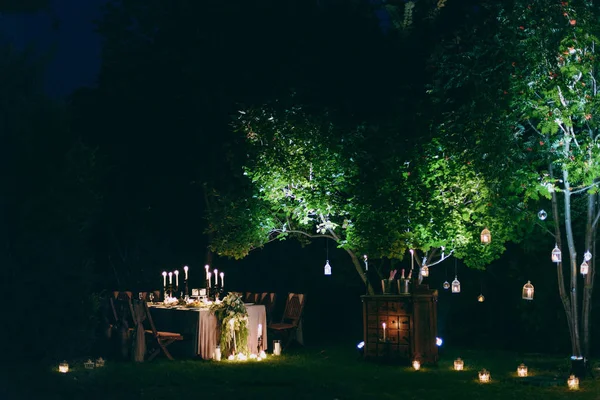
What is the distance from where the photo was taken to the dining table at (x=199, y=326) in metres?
14.8

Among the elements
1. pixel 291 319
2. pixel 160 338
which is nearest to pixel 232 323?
pixel 160 338

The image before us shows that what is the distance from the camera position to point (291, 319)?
1747cm

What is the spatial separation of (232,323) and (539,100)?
21.4ft

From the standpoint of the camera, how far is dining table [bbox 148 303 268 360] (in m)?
14.8

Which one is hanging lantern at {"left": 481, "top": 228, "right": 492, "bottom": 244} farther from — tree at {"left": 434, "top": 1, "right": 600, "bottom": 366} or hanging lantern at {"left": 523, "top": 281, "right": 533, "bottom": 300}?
hanging lantern at {"left": 523, "top": 281, "right": 533, "bottom": 300}

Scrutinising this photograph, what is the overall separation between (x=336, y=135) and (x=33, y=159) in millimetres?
7081

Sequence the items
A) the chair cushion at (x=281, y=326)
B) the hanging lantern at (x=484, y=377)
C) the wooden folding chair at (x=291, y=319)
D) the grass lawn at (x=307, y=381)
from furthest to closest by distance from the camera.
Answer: the wooden folding chair at (x=291, y=319), the chair cushion at (x=281, y=326), the hanging lantern at (x=484, y=377), the grass lawn at (x=307, y=381)

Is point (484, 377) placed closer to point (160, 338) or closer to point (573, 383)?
point (573, 383)

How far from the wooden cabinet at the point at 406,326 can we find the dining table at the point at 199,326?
2.21 m

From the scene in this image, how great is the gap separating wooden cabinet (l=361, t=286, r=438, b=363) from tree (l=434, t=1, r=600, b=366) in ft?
7.87

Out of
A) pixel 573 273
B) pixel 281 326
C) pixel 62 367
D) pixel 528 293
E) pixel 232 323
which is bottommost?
pixel 62 367

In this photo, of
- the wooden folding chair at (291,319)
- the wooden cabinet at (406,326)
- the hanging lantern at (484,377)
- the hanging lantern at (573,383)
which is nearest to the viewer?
the hanging lantern at (573,383)

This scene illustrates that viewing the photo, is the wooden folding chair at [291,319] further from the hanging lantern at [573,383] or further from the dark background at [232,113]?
the hanging lantern at [573,383]

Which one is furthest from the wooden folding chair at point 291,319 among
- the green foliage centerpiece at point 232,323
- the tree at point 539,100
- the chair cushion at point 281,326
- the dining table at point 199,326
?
the tree at point 539,100
